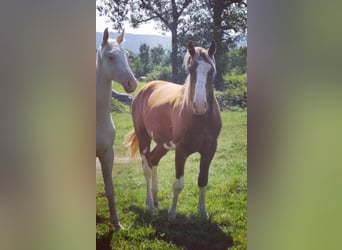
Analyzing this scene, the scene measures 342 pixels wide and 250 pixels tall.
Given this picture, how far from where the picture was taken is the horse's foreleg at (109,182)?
1887mm

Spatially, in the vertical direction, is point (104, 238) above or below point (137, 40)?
below

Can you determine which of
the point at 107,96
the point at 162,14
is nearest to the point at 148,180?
the point at 107,96

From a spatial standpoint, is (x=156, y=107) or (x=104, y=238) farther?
(x=156, y=107)

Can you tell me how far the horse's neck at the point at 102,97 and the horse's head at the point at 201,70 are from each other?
392 millimetres

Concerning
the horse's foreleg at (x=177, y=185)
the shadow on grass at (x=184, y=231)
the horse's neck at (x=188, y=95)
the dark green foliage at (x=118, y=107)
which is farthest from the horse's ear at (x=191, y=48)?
the shadow on grass at (x=184, y=231)

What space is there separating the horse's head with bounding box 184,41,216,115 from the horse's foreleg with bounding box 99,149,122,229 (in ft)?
1.68

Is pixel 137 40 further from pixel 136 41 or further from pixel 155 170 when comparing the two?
pixel 155 170

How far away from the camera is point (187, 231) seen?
1.92 m

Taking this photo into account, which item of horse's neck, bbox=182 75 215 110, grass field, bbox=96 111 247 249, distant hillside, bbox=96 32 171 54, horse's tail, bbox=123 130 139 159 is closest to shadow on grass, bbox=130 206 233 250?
grass field, bbox=96 111 247 249

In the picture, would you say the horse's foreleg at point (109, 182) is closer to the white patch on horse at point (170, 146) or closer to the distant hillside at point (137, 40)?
the white patch on horse at point (170, 146)

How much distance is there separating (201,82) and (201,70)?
6 cm

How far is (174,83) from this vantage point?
1.96 meters
